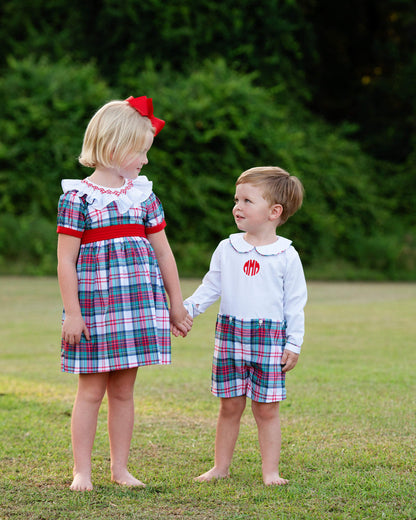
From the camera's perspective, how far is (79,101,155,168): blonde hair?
3230mm

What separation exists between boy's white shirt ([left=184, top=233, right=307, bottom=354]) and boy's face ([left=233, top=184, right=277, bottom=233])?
98mm

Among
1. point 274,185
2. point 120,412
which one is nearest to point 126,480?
point 120,412

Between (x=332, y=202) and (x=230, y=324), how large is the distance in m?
18.0

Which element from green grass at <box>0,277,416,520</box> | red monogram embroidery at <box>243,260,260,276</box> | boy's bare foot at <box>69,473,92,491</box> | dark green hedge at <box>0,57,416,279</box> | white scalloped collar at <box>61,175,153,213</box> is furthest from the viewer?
dark green hedge at <box>0,57,416,279</box>

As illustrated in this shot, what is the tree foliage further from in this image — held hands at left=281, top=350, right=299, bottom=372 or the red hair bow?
held hands at left=281, top=350, right=299, bottom=372

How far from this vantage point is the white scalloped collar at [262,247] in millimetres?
3334

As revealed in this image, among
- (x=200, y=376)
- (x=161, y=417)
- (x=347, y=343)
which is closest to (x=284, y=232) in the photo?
(x=347, y=343)

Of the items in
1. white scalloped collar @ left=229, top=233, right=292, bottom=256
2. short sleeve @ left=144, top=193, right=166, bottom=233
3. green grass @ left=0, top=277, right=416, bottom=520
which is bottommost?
green grass @ left=0, top=277, right=416, bottom=520

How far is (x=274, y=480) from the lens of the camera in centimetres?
320

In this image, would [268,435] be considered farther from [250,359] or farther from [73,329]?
[73,329]

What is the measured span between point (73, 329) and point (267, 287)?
0.86m

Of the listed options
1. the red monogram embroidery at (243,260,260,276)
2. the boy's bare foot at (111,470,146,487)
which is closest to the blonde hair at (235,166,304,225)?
the red monogram embroidery at (243,260,260,276)

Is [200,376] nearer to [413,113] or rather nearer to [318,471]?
[318,471]

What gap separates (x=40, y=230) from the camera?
1644cm
